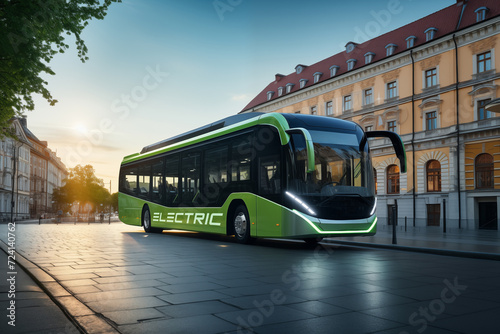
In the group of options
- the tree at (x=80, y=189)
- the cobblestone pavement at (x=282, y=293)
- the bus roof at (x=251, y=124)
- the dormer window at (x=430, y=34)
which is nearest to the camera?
the cobblestone pavement at (x=282, y=293)

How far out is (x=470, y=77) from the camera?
33.7 meters

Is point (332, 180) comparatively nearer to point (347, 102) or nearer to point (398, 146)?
point (398, 146)

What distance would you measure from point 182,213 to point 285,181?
657 centimetres

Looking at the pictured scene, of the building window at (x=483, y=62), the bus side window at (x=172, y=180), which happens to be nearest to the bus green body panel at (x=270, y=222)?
the bus side window at (x=172, y=180)

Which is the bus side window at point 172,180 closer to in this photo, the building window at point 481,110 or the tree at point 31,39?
the tree at point 31,39

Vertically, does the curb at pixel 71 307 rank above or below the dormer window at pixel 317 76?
below

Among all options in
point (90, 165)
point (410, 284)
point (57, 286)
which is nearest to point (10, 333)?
point (57, 286)

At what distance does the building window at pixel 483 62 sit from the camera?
107 feet

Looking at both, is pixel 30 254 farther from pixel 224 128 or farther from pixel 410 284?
pixel 410 284

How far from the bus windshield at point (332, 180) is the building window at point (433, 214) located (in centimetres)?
2496

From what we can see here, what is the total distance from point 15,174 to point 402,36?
59.8m

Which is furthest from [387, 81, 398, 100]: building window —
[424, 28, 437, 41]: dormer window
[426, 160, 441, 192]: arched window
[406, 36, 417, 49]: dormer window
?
[426, 160, 441, 192]: arched window

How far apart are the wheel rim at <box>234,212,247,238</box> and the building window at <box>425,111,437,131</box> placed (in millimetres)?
26568

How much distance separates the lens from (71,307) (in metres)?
5.23
